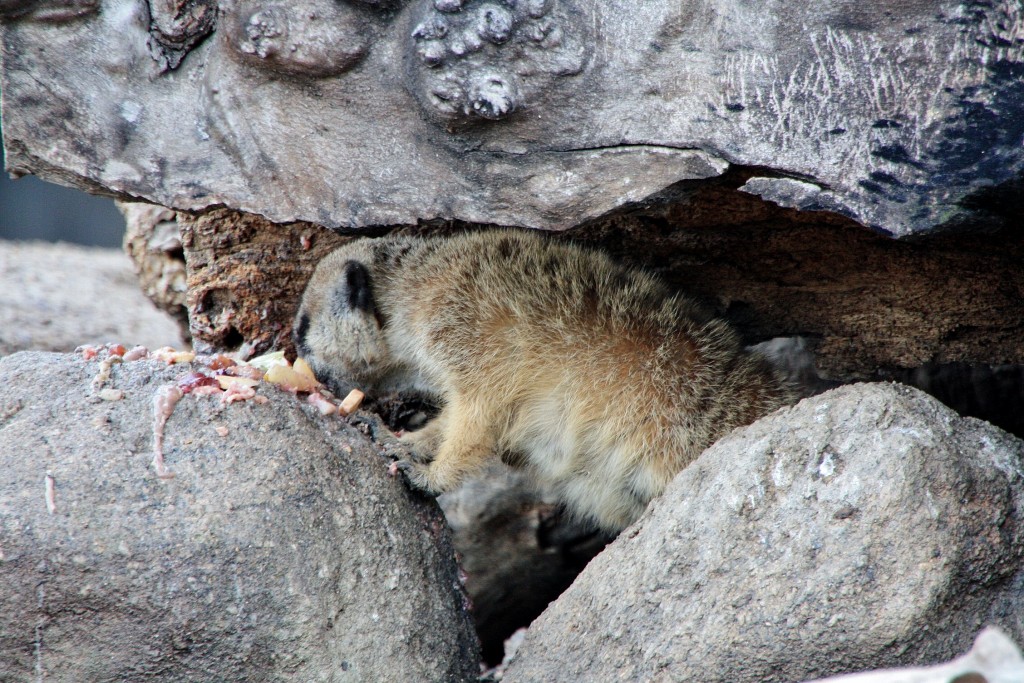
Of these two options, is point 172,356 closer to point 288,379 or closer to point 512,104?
point 288,379

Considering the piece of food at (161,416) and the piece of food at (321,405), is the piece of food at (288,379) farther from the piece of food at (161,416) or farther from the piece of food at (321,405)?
the piece of food at (161,416)

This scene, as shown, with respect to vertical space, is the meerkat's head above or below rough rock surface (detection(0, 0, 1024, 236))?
below

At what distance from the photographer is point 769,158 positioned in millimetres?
2225

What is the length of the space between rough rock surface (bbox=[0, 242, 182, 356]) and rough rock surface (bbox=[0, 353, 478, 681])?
247 cm

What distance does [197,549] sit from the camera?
2182mm

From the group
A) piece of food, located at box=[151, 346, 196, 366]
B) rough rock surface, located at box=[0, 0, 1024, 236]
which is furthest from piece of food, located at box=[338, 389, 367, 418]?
rough rock surface, located at box=[0, 0, 1024, 236]

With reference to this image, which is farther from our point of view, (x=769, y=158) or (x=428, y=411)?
(x=428, y=411)

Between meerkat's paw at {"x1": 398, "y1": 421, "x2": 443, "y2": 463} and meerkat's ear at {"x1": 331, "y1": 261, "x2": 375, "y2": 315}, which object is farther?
meerkat's ear at {"x1": 331, "y1": 261, "x2": 375, "y2": 315}

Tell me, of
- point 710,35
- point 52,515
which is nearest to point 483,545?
point 52,515

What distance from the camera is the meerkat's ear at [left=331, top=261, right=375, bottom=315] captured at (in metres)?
3.31

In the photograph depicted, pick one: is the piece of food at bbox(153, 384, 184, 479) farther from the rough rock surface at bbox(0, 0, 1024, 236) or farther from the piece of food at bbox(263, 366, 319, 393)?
the rough rock surface at bbox(0, 0, 1024, 236)

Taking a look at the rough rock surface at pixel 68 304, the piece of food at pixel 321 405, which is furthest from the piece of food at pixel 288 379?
the rough rock surface at pixel 68 304

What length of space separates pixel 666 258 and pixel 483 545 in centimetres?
166

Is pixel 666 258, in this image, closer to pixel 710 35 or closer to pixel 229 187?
pixel 710 35
